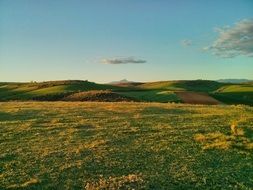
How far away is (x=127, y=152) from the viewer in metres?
21.8

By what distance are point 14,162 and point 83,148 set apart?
3.75 m

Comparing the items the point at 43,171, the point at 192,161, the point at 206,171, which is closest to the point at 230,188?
the point at 206,171

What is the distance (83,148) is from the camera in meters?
22.6

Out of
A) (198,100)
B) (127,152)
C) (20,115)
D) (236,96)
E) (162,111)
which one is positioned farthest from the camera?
(236,96)

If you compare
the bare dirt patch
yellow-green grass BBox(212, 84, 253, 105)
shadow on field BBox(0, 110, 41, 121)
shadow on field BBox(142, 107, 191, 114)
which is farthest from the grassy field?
yellow-green grass BBox(212, 84, 253, 105)

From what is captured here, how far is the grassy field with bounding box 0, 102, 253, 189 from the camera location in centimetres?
1758

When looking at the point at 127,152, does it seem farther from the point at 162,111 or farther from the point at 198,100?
the point at 198,100

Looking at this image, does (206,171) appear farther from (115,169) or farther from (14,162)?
(14,162)

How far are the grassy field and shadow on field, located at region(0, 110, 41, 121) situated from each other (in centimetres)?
89

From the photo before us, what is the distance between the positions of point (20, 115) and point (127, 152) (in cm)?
1771

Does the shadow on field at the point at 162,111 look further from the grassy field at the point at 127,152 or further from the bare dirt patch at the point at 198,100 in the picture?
the bare dirt patch at the point at 198,100

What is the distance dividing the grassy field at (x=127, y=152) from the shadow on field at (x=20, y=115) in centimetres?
89

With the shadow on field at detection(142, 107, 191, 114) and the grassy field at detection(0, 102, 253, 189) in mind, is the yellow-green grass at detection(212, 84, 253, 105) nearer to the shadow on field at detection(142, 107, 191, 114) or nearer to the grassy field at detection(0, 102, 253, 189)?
the shadow on field at detection(142, 107, 191, 114)

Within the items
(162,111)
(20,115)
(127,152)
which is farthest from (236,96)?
(127,152)
